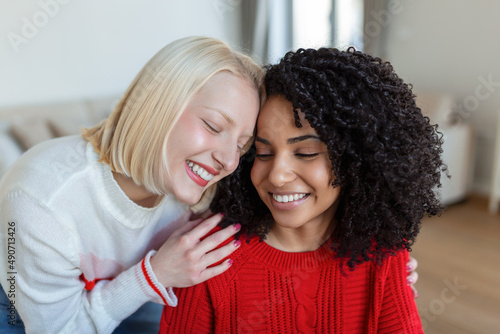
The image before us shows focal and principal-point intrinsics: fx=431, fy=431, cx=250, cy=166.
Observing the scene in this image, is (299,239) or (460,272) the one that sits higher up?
(299,239)

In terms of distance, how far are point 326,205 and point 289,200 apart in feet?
0.35

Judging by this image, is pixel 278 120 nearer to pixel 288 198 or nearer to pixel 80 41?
pixel 288 198

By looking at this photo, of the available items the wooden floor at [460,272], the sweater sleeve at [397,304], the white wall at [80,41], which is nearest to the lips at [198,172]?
the sweater sleeve at [397,304]

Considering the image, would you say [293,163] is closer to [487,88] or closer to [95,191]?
[95,191]

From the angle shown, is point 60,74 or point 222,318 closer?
point 222,318

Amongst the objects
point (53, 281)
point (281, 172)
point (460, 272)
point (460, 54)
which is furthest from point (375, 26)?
point (53, 281)

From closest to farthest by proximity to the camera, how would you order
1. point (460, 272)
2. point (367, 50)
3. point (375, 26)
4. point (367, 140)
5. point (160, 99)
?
point (367, 140) < point (160, 99) < point (460, 272) < point (375, 26) < point (367, 50)

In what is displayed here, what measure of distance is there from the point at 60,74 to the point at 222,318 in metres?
3.04

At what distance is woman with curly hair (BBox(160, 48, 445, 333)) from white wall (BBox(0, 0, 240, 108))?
280 cm

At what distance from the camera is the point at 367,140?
3.37 ft

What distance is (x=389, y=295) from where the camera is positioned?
3.88 ft

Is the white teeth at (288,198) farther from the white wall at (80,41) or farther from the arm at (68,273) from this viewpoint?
the white wall at (80,41)

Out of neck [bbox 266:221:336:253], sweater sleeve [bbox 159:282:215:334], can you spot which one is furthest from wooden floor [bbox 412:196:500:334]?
sweater sleeve [bbox 159:282:215:334]

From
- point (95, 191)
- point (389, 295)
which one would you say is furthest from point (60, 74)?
point (389, 295)
